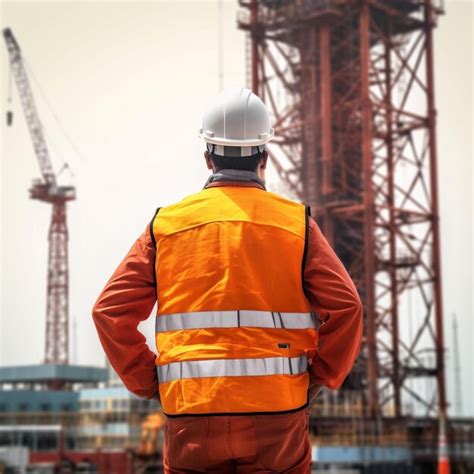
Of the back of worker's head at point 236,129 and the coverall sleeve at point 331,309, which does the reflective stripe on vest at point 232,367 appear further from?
the back of worker's head at point 236,129

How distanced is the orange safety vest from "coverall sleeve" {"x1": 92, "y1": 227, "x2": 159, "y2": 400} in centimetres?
4

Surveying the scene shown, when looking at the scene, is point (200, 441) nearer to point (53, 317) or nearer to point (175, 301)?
point (175, 301)

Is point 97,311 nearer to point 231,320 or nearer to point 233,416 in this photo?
point 231,320

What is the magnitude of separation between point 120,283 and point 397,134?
122 feet

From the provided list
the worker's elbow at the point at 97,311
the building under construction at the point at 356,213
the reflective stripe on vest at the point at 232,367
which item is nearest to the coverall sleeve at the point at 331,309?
the reflective stripe on vest at the point at 232,367

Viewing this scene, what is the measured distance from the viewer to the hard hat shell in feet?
12.0

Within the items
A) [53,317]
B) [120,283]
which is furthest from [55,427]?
[53,317]

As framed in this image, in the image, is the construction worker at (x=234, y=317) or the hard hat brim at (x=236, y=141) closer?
the construction worker at (x=234, y=317)

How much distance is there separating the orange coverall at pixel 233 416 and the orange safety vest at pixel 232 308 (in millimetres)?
37

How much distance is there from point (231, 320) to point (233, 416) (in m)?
0.26

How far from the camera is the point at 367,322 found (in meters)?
37.3

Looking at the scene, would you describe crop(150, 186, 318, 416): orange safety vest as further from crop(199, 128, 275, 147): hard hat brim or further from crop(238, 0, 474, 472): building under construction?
crop(238, 0, 474, 472): building under construction

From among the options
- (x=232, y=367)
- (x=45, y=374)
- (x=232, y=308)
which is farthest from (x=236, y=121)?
(x=45, y=374)

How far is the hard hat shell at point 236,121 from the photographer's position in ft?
12.0
